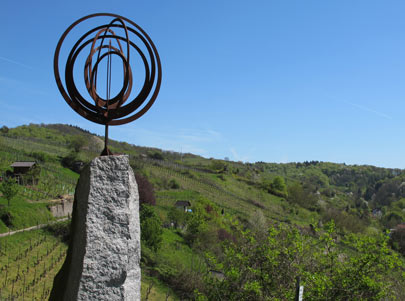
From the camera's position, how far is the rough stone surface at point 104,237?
500cm

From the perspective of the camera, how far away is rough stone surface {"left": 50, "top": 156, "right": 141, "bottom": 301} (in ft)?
16.4

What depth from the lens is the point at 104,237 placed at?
16.8 ft

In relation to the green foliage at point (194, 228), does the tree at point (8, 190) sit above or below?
above

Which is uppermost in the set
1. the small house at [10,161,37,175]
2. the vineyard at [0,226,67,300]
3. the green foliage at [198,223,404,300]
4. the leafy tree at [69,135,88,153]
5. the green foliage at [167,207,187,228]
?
the leafy tree at [69,135,88,153]

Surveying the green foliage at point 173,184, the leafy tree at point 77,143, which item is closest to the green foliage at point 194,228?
the green foliage at point 173,184

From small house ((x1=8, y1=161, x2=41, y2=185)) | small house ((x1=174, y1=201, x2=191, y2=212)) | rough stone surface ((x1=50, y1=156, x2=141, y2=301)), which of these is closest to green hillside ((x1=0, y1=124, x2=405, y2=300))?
small house ((x1=8, y1=161, x2=41, y2=185))

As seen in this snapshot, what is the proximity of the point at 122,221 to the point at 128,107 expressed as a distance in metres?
1.87

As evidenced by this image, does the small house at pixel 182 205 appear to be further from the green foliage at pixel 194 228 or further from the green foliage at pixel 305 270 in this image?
the green foliage at pixel 305 270

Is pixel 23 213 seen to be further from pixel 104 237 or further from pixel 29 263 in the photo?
pixel 104 237

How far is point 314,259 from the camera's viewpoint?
11.3 m

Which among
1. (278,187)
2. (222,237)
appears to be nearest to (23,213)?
(222,237)

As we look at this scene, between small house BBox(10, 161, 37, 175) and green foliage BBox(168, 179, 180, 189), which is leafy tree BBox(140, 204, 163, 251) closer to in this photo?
small house BBox(10, 161, 37, 175)

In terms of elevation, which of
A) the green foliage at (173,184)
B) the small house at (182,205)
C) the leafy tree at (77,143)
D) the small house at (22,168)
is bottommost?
the small house at (182,205)

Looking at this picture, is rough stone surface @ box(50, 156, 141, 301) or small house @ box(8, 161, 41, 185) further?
small house @ box(8, 161, 41, 185)
